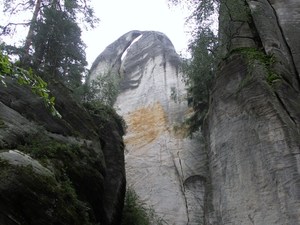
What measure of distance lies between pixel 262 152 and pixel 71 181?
475 cm

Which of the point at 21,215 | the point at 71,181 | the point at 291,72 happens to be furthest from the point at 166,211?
the point at 21,215

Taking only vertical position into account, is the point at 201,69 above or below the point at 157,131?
above

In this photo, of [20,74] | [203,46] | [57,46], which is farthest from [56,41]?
[20,74]

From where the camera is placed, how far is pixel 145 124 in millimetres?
22578

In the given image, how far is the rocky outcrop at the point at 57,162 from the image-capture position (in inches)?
278

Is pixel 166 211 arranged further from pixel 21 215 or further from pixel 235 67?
pixel 21 215

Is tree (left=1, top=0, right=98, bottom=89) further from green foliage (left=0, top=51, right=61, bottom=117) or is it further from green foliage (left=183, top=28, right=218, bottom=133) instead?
green foliage (left=0, top=51, right=61, bottom=117)

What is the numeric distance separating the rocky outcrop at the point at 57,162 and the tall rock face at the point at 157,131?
4954 mm

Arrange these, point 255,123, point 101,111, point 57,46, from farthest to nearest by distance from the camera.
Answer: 1. point 57,46
2. point 101,111
3. point 255,123

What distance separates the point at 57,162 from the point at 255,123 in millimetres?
5278

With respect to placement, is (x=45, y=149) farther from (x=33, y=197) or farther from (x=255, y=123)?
(x=255, y=123)

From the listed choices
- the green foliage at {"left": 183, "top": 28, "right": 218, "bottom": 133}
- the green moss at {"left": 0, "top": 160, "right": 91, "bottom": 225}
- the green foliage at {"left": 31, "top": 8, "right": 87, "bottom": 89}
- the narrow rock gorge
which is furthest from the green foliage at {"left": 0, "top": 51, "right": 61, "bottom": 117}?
the green foliage at {"left": 183, "top": 28, "right": 218, "bottom": 133}

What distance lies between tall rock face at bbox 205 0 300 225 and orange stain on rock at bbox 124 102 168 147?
8019 millimetres

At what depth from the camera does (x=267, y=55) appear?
1301 cm
